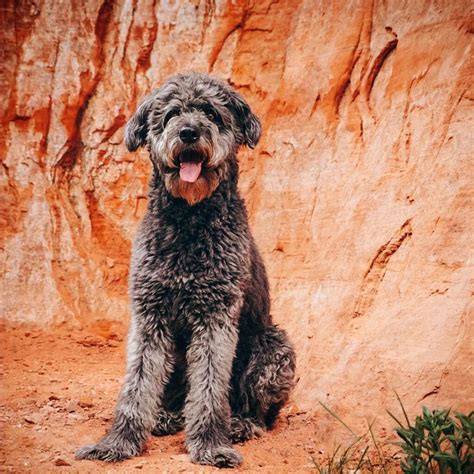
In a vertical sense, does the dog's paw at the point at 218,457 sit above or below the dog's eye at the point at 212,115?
below

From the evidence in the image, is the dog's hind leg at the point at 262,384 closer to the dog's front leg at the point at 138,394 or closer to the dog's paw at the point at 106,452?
the dog's front leg at the point at 138,394

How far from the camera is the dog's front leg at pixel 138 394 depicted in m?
5.06

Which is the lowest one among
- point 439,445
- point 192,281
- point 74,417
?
point 74,417

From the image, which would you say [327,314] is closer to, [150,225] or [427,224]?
[427,224]

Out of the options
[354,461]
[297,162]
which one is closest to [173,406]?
[354,461]

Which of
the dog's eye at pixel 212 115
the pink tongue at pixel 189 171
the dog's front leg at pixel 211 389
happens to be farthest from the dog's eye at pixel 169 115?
the dog's front leg at pixel 211 389

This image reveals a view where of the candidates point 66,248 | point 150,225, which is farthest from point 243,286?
point 66,248

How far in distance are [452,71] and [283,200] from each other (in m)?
2.51

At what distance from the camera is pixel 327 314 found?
23.9 feet

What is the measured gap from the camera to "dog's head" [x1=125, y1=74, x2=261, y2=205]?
210 inches

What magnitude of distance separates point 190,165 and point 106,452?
2.26 metres

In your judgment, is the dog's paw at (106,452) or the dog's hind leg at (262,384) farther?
the dog's hind leg at (262,384)

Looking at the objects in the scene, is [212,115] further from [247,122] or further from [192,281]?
[192,281]

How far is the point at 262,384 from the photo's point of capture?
5855mm
